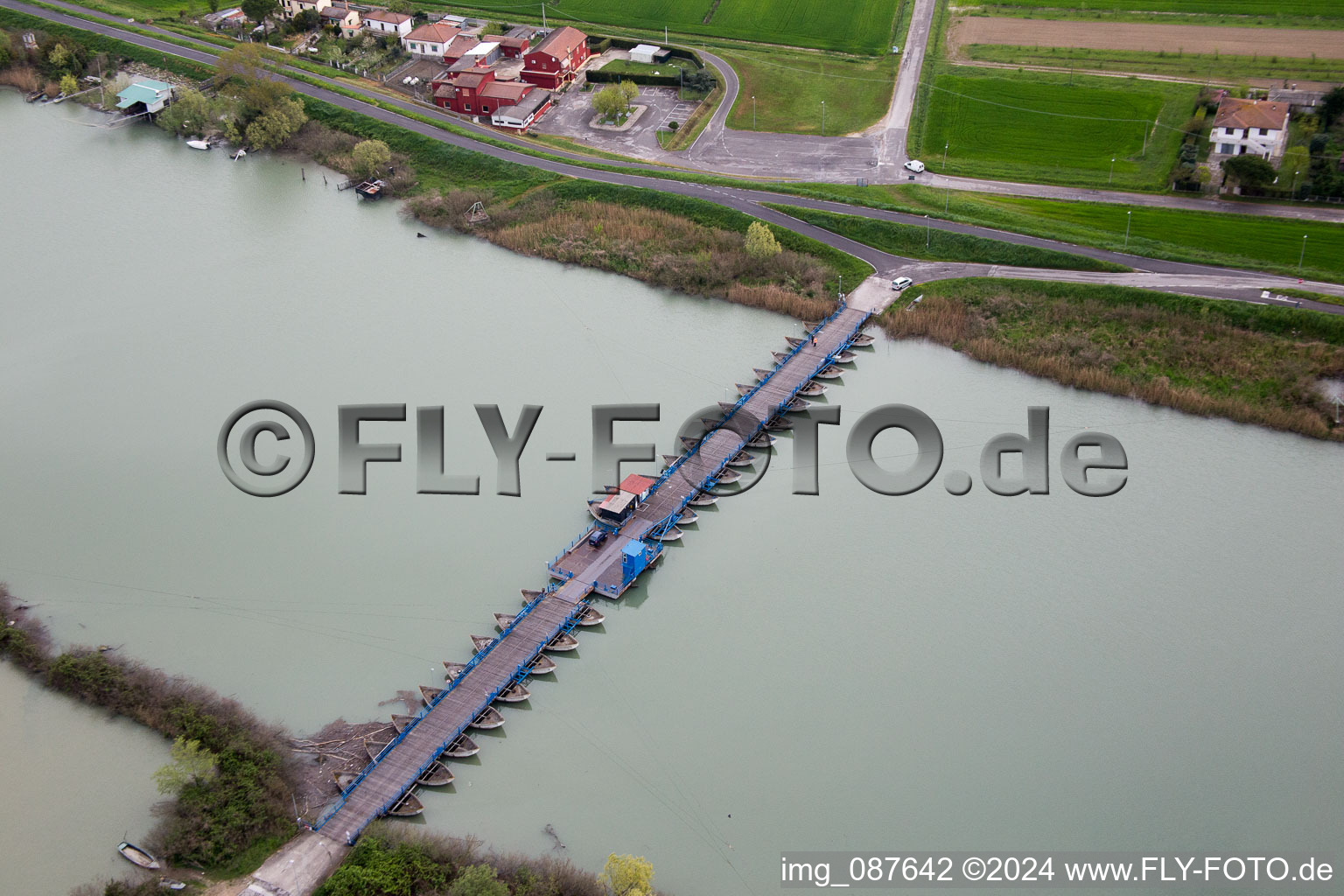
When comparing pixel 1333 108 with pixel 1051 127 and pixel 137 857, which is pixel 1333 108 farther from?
pixel 137 857

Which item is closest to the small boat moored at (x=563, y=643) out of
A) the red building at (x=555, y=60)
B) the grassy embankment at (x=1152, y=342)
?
the grassy embankment at (x=1152, y=342)

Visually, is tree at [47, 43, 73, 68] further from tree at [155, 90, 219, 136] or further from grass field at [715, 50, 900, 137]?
grass field at [715, 50, 900, 137]

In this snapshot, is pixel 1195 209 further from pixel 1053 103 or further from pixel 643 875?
pixel 643 875

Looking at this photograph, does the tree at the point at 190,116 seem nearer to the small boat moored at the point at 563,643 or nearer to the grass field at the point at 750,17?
the grass field at the point at 750,17

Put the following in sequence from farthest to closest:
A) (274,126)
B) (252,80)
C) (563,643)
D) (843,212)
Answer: (252,80) < (274,126) < (843,212) < (563,643)

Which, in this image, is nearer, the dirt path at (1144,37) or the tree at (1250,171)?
the tree at (1250,171)

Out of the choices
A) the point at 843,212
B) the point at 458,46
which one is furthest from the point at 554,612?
the point at 458,46
